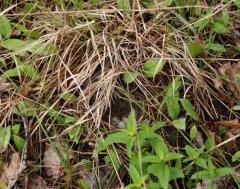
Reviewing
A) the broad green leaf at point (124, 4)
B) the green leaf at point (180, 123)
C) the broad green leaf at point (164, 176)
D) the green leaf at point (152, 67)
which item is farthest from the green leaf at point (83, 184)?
the broad green leaf at point (124, 4)

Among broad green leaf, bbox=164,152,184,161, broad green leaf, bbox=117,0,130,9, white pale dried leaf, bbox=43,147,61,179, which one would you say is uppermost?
broad green leaf, bbox=117,0,130,9

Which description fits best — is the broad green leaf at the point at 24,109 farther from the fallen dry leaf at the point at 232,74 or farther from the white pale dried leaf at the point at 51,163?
the fallen dry leaf at the point at 232,74

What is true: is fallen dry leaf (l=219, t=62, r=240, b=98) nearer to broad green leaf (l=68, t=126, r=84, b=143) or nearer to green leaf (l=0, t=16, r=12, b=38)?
broad green leaf (l=68, t=126, r=84, b=143)

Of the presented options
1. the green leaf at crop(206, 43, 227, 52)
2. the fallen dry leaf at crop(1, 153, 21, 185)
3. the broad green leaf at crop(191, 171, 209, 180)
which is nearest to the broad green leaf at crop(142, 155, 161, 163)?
the broad green leaf at crop(191, 171, 209, 180)

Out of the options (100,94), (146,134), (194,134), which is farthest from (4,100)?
(194,134)

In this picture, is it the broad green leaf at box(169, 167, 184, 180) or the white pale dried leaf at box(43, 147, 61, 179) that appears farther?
the white pale dried leaf at box(43, 147, 61, 179)
